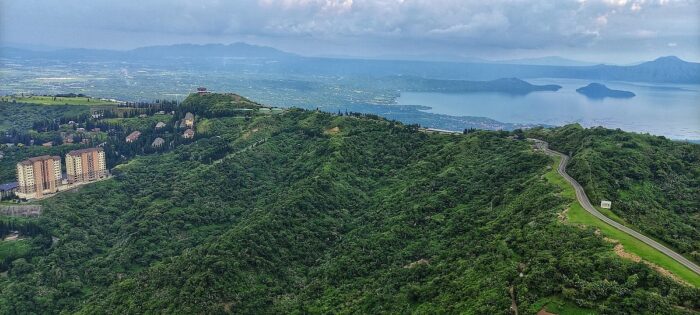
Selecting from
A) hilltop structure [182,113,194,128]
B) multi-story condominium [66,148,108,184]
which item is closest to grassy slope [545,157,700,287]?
multi-story condominium [66,148,108,184]

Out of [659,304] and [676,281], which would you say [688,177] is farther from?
[659,304]

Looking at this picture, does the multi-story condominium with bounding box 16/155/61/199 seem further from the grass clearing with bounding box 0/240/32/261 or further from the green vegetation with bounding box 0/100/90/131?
the green vegetation with bounding box 0/100/90/131

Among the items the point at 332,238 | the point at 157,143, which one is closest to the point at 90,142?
the point at 157,143

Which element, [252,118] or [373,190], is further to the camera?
[252,118]

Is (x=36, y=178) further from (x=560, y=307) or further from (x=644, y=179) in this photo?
(x=644, y=179)

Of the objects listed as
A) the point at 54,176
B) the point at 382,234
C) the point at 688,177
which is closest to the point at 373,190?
the point at 382,234

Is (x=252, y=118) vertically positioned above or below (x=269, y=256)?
above

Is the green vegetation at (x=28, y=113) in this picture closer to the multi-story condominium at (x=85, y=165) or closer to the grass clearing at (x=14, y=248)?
the multi-story condominium at (x=85, y=165)
